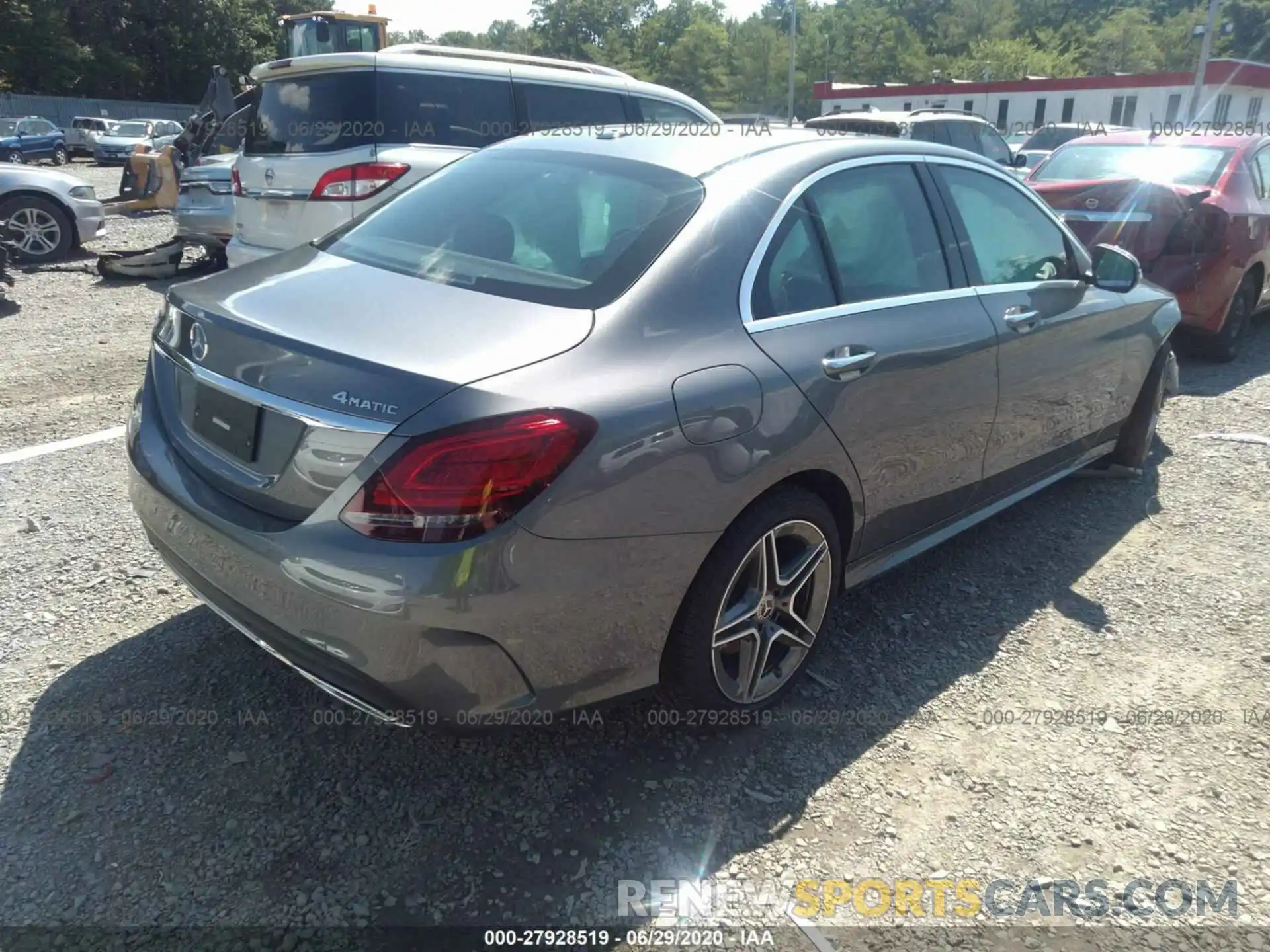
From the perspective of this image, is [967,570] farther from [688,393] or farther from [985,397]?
[688,393]

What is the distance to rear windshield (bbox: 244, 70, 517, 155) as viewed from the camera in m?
6.55

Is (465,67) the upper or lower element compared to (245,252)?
upper

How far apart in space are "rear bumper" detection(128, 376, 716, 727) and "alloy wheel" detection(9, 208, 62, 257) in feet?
31.6

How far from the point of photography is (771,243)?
276cm

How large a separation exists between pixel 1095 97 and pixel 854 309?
46960 millimetres

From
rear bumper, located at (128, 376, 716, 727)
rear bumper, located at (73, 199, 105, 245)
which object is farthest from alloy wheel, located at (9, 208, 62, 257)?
rear bumper, located at (128, 376, 716, 727)

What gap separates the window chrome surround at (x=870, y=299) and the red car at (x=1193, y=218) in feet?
10.9

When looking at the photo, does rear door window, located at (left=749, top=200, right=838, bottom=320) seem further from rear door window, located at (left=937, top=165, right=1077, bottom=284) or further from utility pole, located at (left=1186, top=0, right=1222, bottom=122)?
utility pole, located at (left=1186, top=0, right=1222, bottom=122)

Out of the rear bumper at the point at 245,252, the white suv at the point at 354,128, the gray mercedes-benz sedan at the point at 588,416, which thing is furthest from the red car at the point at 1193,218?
the rear bumper at the point at 245,252

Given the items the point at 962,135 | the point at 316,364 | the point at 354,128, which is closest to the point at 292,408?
the point at 316,364

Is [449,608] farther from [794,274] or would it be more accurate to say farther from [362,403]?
[794,274]

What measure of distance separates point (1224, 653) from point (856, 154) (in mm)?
2211

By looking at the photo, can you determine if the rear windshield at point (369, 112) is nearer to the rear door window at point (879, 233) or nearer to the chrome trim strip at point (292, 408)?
the rear door window at point (879, 233)

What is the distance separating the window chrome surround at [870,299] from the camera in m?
2.67
